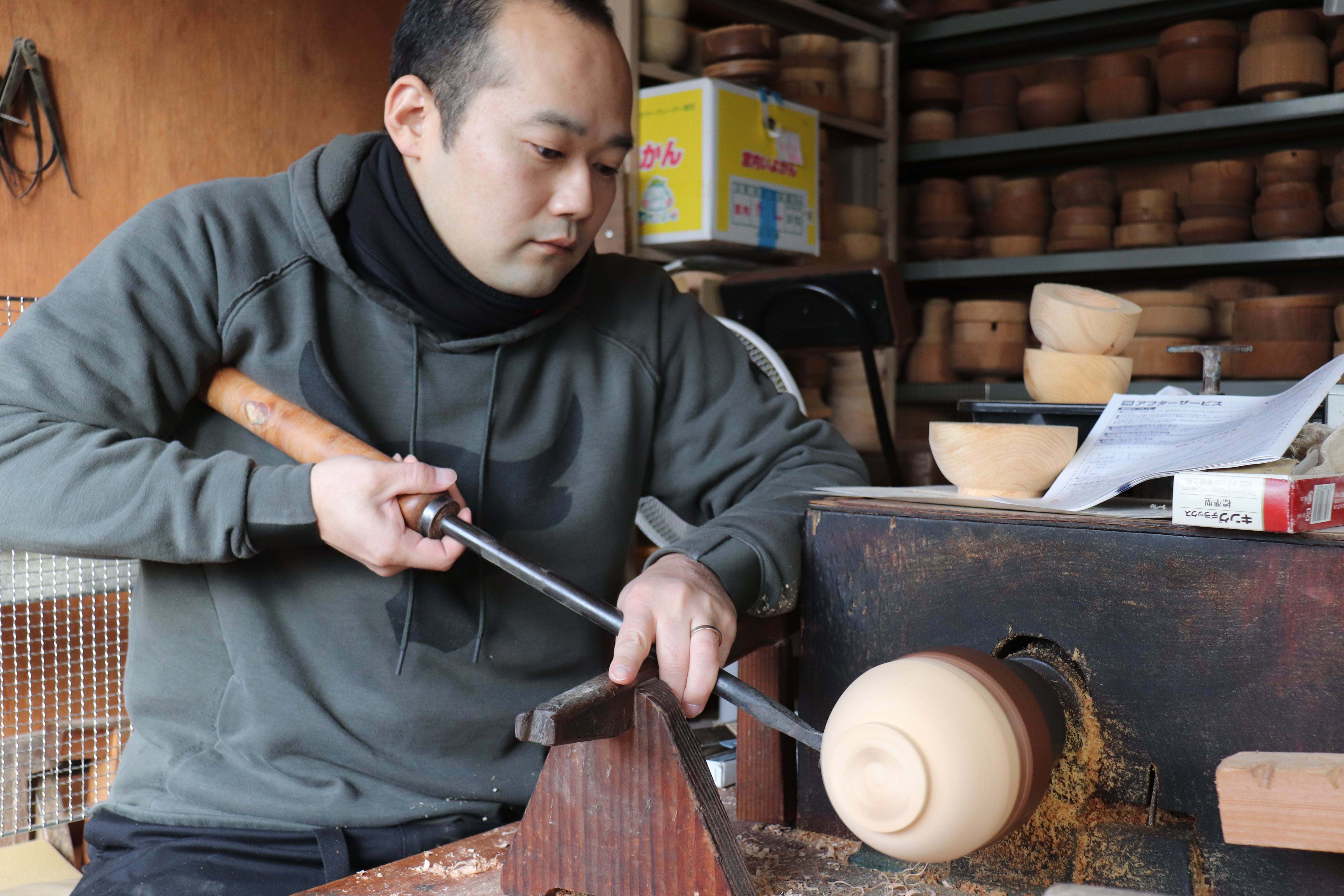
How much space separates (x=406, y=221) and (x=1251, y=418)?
809 mm

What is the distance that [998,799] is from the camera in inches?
25.6

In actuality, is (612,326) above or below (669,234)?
below

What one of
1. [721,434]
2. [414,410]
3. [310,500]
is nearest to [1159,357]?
[721,434]

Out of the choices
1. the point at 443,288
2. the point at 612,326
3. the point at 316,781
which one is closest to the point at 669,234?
the point at 612,326

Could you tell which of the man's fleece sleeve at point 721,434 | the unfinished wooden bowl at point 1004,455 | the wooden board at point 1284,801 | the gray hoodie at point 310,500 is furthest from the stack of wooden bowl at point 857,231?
the wooden board at point 1284,801

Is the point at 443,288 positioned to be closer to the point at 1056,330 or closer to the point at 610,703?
the point at 610,703

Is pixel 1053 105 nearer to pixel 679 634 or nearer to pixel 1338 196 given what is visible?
pixel 1338 196

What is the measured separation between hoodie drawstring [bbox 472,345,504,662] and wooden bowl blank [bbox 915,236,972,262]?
2651 mm

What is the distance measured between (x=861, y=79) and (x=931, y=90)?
0.96 ft

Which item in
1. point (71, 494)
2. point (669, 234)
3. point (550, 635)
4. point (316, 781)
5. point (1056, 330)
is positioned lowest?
point (316, 781)

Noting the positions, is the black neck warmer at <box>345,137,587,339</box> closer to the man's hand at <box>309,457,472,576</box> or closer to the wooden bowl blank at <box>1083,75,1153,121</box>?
the man's hand at <box>309,457,472,576</box>

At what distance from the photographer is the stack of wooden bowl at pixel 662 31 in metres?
2.74

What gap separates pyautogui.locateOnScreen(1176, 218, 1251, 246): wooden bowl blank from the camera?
10.3 feet

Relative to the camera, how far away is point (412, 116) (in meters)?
1.16
